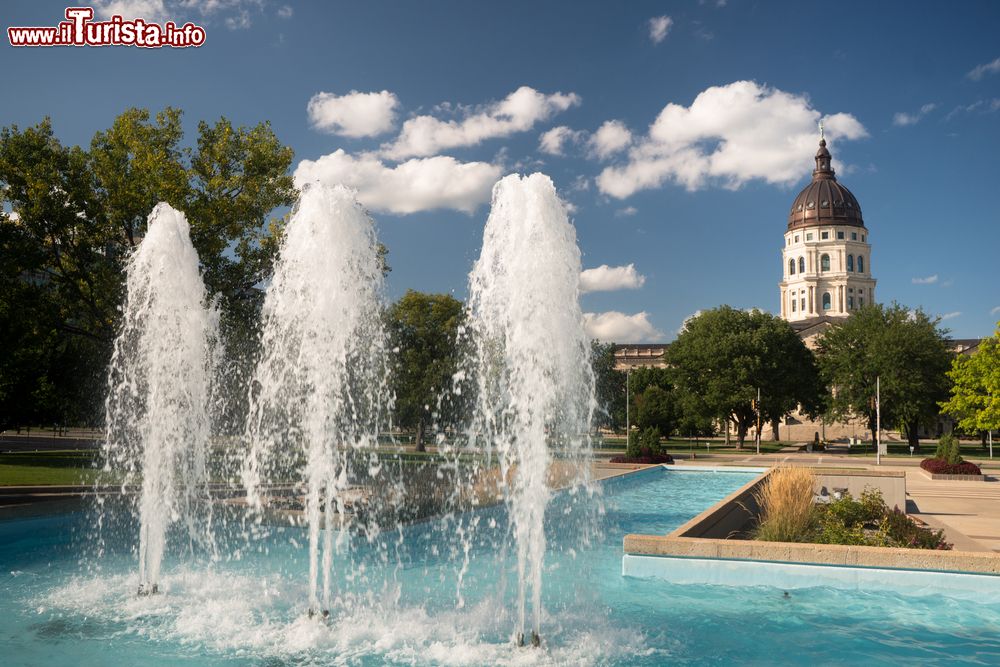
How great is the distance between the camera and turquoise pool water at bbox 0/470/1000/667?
7.67 metres

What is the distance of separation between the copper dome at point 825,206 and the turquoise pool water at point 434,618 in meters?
139

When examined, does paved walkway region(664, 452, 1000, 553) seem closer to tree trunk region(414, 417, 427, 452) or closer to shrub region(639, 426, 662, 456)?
shrub region(639, 426, 662, 456)

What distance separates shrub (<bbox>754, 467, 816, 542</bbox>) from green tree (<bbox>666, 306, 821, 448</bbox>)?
50.5m

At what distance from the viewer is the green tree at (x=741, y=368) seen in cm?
6278

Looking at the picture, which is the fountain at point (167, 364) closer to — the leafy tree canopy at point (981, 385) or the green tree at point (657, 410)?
the leafy tree canopy at point (981, 385)

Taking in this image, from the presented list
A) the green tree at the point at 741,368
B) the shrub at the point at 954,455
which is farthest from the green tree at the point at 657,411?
the shrub at the point at 954,455

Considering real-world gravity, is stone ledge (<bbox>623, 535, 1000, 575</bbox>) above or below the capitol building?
below

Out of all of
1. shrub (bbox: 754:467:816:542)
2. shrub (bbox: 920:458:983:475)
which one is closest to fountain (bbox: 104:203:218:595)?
shrub (bbox: 754:467:816:542)

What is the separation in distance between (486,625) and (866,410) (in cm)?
6257

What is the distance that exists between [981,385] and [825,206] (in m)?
108

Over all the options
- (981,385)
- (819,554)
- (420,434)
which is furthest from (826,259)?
(819,554)

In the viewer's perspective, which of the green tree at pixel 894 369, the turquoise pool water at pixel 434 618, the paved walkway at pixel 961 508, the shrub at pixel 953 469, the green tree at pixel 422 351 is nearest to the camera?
the turquoise pool water at pixel 434 618

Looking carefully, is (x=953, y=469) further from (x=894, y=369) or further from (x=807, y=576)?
(x=894, y=369)

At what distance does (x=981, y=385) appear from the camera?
3788cm
